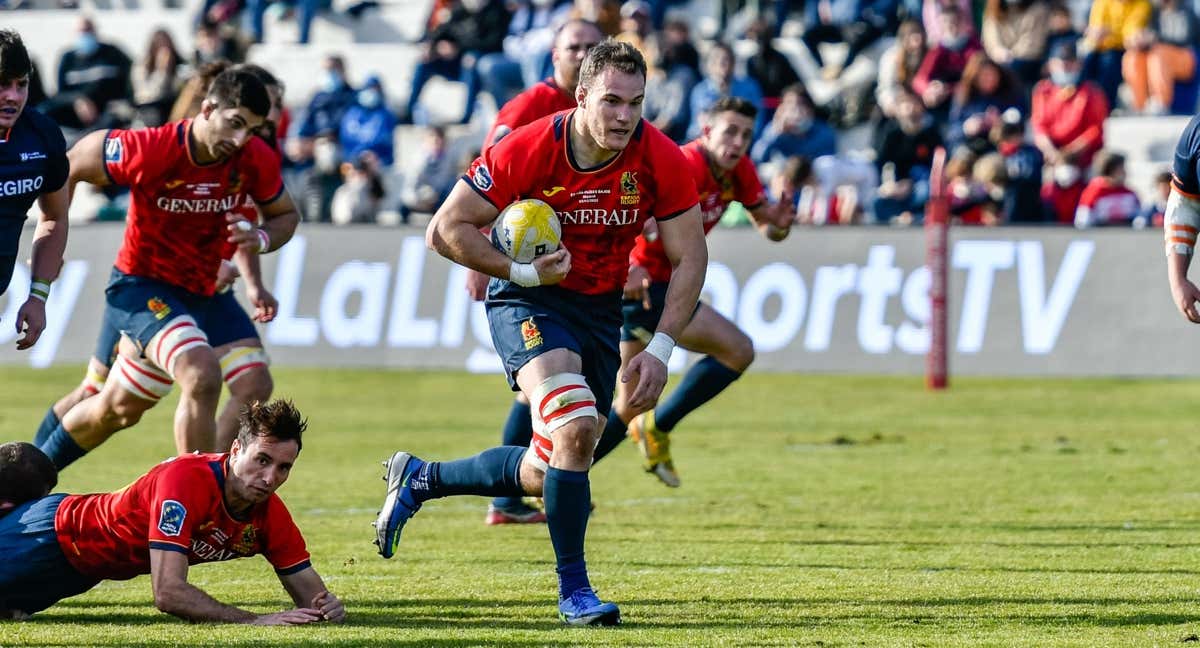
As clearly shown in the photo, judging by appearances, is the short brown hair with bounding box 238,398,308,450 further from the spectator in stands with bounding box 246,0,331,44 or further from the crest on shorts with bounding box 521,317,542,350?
the spectator in stands with bounding box 246,0,331,44

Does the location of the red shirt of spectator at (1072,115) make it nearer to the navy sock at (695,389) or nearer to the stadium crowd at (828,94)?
the stadium crowd at (828,94)

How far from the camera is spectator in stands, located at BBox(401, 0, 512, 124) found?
78.0 feet

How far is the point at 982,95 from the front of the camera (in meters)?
20.8

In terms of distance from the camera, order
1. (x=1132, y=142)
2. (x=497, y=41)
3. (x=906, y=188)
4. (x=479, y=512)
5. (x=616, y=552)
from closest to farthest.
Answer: (x=616, y=552), (x=479, y=512), (x=906, y=188), (x=1132, y=142), (x=497, y=41)

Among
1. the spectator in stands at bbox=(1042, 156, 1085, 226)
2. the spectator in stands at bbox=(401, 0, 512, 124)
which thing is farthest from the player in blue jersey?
the spectator in stands at bbox=(401, 0, 512, 124)

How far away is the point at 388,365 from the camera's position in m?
18.2

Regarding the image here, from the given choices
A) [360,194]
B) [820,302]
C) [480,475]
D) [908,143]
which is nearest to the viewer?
[480,475]

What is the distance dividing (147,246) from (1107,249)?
1046 cm

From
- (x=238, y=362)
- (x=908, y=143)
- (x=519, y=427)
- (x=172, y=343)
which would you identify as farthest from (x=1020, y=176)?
(x=172, y=343)

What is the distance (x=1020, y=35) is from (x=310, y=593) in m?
17.2

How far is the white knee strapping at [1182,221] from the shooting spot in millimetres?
8164

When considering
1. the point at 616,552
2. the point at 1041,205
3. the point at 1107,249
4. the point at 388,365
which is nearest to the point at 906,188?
the point at 1041,205

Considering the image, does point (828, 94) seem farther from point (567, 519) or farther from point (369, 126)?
point (567, 519)

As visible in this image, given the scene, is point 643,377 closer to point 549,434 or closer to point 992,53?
point 549,434
